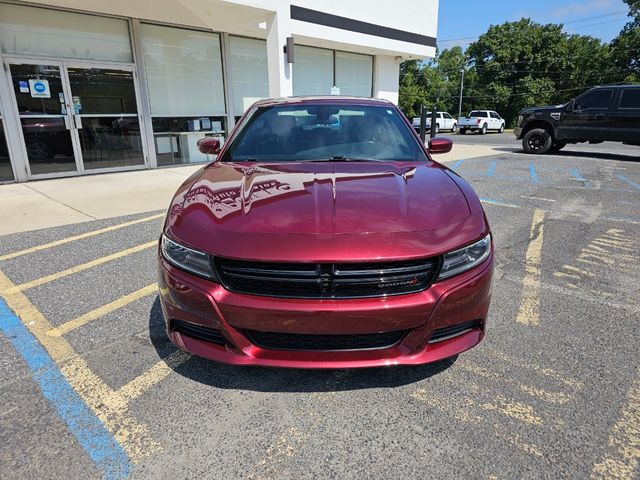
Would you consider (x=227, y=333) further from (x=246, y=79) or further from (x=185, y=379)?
(x=246, y=79)

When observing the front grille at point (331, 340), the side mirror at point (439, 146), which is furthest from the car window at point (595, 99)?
the front grille at point (331, 340)

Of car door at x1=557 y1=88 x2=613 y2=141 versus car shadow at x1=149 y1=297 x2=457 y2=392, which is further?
car door at x1=557 y1=88 x2=613 y2=141

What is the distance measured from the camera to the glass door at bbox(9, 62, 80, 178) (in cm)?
816

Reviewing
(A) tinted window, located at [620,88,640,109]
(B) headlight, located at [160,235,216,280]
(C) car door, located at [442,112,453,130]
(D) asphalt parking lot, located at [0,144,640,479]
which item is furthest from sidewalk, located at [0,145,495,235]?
(C) car door, located at [442,112,453,130]

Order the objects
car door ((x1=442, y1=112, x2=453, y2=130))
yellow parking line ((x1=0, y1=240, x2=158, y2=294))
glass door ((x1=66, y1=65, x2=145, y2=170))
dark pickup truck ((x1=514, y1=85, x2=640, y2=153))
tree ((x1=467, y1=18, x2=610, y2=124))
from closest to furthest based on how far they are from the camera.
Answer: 1. yellow parking line ((x1=0, y1=240, x2=158, y2=294))
2. glass door ((x1=66, y1=65, x2=145, y2=170))
3. dark pickup truck ((x1=514, y1=85, x2=640, y2=153))
4. car door ((x1=442, y1=112, x2=453, y2=130))
5. tree ((x1=467, y1=18, x2=610, y2=124))

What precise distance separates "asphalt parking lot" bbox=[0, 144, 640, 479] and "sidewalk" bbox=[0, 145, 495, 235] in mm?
2218

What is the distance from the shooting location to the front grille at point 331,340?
190 cm

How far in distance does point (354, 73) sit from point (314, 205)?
14962 millimetres

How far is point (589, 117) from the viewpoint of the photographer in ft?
39.4

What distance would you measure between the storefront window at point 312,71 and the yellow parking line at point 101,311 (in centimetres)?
1140

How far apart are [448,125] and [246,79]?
28798mm

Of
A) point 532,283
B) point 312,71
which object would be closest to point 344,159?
point 532,283

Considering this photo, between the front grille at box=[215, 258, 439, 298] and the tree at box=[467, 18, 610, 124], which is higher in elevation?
the tree at box=[467, 18, 610, 124]

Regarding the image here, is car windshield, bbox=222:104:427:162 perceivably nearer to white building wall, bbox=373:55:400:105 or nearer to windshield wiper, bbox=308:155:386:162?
windshield wiper, bbox=308:155:386:162
